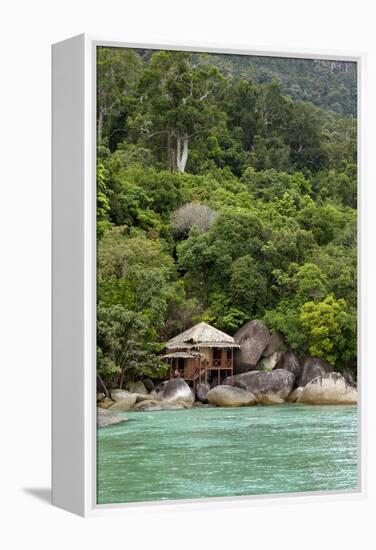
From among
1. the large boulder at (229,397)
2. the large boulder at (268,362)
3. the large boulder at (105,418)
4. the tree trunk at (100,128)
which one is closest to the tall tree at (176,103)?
the tree trunk at (100,128)

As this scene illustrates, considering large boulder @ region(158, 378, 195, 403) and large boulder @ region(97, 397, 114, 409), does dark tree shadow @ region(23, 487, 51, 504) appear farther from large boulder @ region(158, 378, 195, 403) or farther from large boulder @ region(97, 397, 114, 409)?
large boulder @ region(158, 378, 195, 403)

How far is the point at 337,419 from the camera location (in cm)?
1344

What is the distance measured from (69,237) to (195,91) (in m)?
1.74

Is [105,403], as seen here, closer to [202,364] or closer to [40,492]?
→ [202,364]

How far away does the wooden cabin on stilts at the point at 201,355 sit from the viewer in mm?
12844

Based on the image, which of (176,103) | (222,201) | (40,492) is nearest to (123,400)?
(40,492)

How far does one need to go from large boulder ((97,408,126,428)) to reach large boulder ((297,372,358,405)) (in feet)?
5.94

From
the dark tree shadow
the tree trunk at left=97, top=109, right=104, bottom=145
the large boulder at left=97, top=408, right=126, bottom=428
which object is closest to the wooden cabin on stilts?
the large boulder at left=97, top=408, right=126, bottom=428

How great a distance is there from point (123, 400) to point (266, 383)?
1.40 metres

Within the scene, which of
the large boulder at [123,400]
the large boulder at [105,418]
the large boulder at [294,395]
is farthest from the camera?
the large boulder at [294,395]

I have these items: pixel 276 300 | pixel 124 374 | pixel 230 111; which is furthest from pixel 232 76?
pixel 124 374

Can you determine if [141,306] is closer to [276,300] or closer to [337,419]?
[276,300]

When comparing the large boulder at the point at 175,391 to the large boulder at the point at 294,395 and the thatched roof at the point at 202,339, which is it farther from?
the large boulder at the point at 294,395

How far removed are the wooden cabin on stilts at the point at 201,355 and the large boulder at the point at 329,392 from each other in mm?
798
